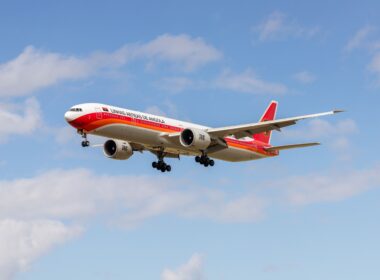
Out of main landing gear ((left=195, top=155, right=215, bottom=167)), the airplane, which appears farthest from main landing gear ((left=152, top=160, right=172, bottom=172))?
main landing gear ((left=195, top=155, right=215, bottom=167))

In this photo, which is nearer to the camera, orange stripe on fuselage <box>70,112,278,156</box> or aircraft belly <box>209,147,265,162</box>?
orange stripe on fuselage <box>70,112,278,156</box>

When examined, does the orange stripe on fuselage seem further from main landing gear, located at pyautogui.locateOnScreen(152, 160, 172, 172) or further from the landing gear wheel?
main landing gear, located at pyautogui.locateOnScreen(152, 160, 172, 172)

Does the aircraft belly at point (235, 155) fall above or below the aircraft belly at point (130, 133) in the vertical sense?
above

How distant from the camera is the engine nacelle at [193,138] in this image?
202ft

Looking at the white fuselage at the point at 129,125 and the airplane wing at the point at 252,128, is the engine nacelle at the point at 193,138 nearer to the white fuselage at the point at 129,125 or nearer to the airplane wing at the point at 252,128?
the white fuselage at the point at 129,125

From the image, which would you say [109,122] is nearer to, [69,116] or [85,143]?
[85,143]

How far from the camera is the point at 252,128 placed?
62.7 m

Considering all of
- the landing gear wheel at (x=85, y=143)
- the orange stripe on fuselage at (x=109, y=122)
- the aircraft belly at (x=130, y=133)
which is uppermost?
the orange stripe on fuselage at (x=109, y=122)

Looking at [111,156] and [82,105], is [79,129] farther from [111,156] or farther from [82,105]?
[111,156]

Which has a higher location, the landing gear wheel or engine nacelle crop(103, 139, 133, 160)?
engine nacelle crop(103, 139, 133, 160)

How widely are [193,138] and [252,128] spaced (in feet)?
16.1

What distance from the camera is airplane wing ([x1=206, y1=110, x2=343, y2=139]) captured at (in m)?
60.3

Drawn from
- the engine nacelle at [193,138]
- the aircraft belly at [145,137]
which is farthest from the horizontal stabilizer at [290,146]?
the engine nacelle at [193,138]

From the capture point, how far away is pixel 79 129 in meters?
59.0
